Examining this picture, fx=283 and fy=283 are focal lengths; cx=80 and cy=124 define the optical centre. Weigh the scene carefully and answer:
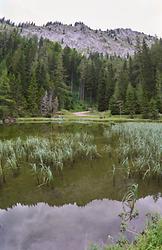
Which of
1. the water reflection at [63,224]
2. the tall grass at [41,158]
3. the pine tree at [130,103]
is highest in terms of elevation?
the pine tree at [130,103]

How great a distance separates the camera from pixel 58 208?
30.0ft

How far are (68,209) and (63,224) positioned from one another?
112 cm

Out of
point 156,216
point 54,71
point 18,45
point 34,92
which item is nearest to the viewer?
point 156,216

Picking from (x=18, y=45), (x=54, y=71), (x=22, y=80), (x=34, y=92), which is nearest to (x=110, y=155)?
(x=34, y=92)

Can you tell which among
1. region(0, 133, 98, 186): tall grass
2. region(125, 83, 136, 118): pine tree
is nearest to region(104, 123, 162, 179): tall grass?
region(0, 133, 98, 186): tall grass

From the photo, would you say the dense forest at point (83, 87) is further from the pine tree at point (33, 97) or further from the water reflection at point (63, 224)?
the water reflection at point (63, 224)

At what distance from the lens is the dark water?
7.05 metres

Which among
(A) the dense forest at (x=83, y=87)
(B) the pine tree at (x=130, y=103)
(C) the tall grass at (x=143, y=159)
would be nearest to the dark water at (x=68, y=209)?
(C) the tall grass at (x=143, y=159)

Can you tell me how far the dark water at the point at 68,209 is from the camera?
7055 millimetres

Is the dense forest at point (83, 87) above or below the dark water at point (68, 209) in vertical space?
above

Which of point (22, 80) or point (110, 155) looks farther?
point (22, 80)

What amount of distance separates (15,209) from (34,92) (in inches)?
1900

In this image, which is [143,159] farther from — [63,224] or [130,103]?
[130,103]

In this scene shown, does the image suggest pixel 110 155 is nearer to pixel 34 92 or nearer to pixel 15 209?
pixel 15 209
